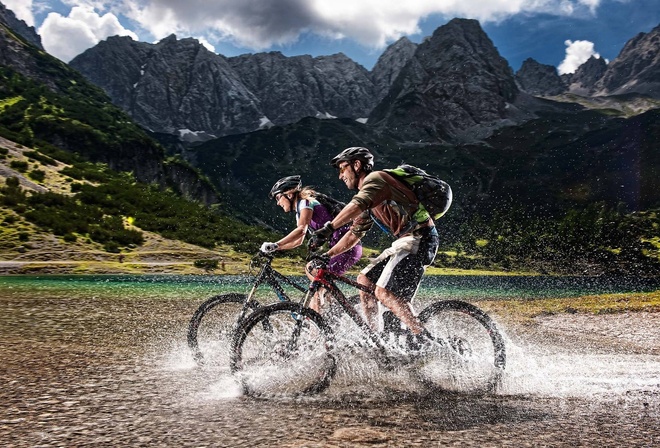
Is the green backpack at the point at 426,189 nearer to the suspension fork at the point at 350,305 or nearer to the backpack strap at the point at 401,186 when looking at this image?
the backpack strap at the point at 401,186

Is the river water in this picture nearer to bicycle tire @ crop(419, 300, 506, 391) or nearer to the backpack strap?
bicycle tire @ crop(419, 300, 506, 391)

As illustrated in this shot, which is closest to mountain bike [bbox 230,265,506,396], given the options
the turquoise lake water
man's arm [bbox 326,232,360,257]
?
man's arm [bbox 326,232,360,257]

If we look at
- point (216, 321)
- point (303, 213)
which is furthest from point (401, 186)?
point (216, 321)

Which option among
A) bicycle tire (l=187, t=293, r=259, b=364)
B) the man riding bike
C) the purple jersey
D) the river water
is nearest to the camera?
the river water

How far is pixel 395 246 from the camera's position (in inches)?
298

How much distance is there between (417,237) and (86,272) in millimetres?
74890

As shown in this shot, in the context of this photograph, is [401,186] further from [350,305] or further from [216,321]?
[216,321]

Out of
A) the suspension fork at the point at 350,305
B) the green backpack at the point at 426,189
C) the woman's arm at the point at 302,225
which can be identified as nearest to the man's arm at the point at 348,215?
the green backpack at the point at 426,189

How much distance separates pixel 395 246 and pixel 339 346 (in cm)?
186

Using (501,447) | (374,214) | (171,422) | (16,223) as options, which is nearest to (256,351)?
(171,422)

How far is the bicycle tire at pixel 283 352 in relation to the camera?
690 cm

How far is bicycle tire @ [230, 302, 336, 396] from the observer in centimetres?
690

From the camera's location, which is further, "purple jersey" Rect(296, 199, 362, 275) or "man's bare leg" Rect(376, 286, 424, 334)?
"purple jersey" Rect(296, 199, 362, 275)

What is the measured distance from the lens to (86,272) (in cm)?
7094
